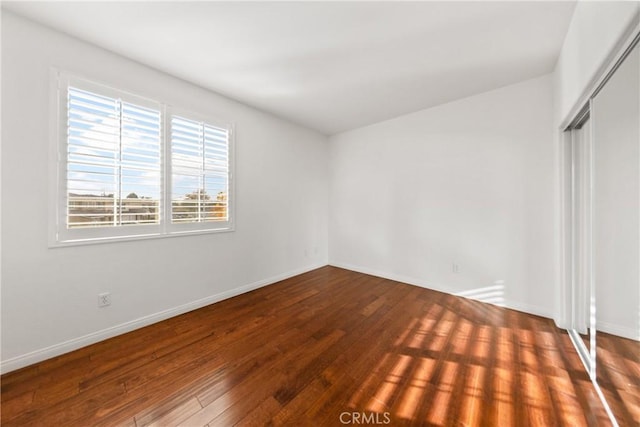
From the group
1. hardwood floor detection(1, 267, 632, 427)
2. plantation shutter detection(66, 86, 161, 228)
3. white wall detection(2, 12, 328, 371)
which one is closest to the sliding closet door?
hardwood floor detection(1, 267, 632, 427)

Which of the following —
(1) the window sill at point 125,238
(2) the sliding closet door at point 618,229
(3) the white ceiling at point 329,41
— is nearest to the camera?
(2) the sliding closet door at point 618,229

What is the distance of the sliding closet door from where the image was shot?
4.11 ft

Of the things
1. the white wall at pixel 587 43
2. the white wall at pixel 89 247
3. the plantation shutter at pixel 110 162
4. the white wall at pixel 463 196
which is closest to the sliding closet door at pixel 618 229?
the white wall at pixel 587 43

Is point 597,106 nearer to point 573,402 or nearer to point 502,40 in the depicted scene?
point 502,40

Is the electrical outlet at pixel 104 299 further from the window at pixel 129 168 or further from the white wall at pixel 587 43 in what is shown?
the white wall at pixel 587 43

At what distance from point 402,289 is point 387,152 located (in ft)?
7.17

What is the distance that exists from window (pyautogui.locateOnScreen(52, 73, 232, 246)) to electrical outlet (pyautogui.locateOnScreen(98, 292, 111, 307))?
1.70ft

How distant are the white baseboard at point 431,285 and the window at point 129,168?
8.30 feet

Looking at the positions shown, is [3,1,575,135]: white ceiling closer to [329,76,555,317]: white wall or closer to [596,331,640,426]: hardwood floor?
[329,76,555,317]: white wall

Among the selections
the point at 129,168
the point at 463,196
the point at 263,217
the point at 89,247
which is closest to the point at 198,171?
the point at 129,168

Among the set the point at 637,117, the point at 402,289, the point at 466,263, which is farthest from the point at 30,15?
the point at 466,263

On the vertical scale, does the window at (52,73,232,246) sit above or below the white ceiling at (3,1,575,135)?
below

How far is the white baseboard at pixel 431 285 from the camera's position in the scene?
104 inches

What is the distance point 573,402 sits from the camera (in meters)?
1.49
